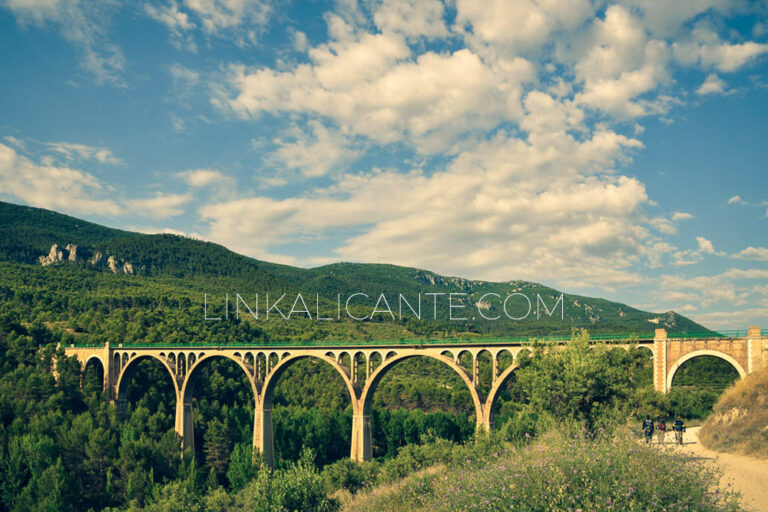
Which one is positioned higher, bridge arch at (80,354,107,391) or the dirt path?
the dirt path

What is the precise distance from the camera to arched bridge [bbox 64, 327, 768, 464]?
27938 millimetres

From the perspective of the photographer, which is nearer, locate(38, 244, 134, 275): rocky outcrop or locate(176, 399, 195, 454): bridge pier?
locate(176, 399, 195, 454): bridge pier

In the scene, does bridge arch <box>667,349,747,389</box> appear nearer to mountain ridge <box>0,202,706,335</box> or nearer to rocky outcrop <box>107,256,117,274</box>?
mountain ridge <box>0,202,706,335</box>

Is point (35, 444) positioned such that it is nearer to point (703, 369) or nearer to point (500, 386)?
point (500, 386)

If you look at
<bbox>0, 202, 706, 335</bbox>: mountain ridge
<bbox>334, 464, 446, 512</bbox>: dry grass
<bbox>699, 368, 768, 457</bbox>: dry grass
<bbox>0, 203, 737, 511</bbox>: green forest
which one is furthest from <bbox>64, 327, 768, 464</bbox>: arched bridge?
<bbox>0, 202, 706, 335</bbox>: mountain ridge

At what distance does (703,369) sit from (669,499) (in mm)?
57624

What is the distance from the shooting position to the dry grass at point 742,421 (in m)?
21.2

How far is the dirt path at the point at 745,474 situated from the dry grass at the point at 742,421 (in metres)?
0.54

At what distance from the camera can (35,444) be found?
43.2 m

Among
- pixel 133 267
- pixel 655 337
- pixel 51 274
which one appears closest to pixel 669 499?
pixel 655 337

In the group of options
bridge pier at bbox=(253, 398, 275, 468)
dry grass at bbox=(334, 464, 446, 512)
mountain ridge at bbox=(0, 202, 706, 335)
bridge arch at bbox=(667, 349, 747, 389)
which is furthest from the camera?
mountain ridge at bbox=(0, 202, 706, 335)

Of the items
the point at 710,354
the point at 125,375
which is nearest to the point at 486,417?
the point at 710,354

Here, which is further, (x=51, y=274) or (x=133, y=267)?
(x=133, y=267)

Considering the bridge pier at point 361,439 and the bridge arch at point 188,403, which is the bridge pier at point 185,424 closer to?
the bridge arch at point 188,403
